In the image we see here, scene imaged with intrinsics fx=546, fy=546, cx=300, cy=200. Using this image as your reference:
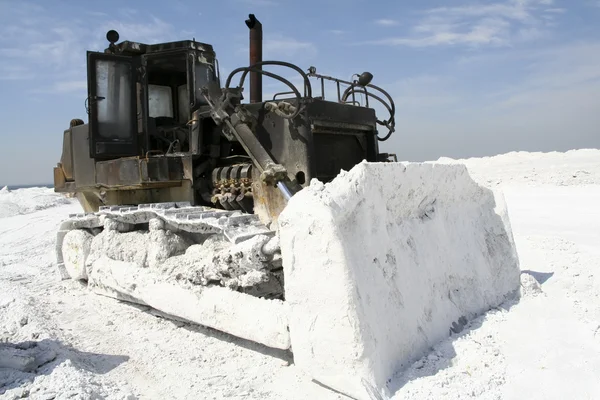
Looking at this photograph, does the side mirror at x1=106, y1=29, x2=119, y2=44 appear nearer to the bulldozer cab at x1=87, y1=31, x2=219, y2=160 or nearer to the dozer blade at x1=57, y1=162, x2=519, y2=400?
the bulldozer cab at x1=87, y1=31, x2=219, y2=160

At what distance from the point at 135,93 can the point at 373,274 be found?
365 cm

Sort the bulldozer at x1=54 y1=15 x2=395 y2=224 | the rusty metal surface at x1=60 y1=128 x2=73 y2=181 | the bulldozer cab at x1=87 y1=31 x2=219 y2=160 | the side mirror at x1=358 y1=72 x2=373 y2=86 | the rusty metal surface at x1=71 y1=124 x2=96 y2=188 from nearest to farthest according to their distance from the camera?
1. the bulldozer at x1=54 y1=15 x2=395 y2=224
2. the side mirror at x1=358 y1=72 x2=373 y2=86
3. the bulldozer cab at x1=87 y1=31 x2=219 y2=160
4. the rusty metal surface at x1=71 y1=124 x2=96 y2=188
5. the rusty metal surface at x1=60 y1=128 x2=73 y2=181

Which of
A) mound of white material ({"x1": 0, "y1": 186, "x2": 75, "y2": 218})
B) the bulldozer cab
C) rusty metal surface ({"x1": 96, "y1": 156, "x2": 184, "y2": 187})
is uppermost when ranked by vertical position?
the bulldozer cab

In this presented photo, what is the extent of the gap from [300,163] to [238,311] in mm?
1384

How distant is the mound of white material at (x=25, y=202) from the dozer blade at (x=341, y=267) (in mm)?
13484

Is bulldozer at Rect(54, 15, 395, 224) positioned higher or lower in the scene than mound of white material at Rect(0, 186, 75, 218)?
higher

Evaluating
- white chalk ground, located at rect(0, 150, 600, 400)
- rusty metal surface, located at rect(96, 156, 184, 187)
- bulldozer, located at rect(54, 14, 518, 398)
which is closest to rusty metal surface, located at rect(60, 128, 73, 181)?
bulldozer, located at rect(54, 14, 518, 398)

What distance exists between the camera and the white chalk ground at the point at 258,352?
8.79ft

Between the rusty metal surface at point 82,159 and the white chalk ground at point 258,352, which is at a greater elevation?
the rusty metal surface at point 82,159

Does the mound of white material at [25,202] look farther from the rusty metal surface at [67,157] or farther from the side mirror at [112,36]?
the side mirror at [112,36]

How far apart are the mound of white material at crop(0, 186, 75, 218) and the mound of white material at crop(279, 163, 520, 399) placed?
15.7 m

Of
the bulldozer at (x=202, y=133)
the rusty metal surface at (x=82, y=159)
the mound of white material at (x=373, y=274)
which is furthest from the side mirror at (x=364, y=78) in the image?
the rusty metal surface at (x=82, y=159)

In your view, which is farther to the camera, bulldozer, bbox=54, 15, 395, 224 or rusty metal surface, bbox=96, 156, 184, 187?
rusty metal surface, bbox=96, 156, 184, 187

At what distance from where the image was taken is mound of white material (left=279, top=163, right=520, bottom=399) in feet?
8.43
